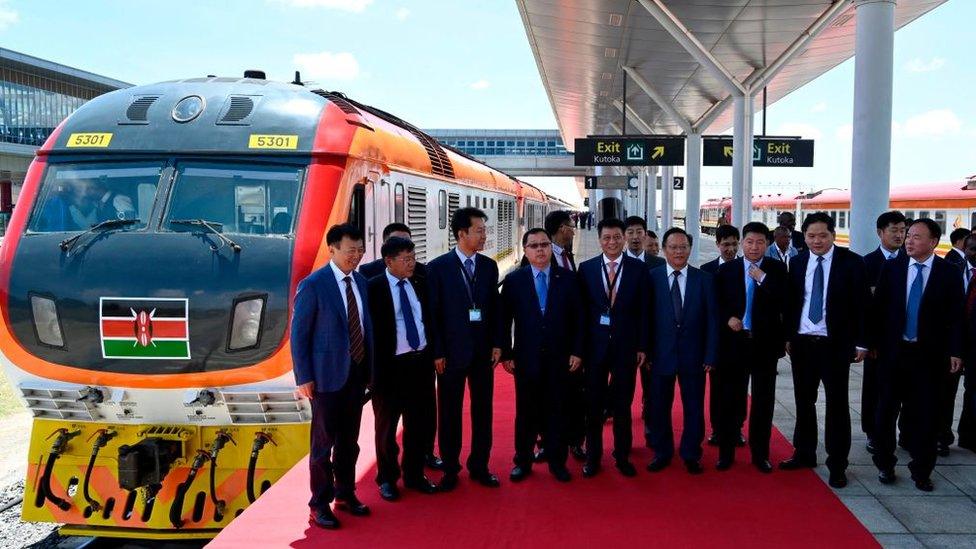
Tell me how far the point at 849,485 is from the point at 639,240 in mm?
2850

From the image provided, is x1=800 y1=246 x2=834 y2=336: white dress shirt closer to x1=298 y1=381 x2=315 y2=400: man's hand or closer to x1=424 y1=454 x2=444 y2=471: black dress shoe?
x1=424 y1=454 x2=444 y2=471: black dress shoe

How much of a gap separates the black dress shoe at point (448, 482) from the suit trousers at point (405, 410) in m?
0.16

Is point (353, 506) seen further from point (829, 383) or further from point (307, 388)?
point (829, 383)

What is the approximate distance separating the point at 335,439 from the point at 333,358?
56cm

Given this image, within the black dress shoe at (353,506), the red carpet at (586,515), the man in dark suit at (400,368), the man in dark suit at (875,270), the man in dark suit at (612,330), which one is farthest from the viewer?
the man in dark suit at (875,270)

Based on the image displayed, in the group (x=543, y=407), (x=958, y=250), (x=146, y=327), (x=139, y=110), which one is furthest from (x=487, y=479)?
(x=958, y=250)

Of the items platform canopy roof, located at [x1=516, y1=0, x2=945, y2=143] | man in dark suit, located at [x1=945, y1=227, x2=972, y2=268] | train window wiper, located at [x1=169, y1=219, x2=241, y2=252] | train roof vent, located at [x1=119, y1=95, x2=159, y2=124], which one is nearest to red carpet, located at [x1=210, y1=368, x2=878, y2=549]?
train window wiper, located at [x1=169, y1=219, x2=241, y2=252]

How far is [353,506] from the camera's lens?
16.0 ft

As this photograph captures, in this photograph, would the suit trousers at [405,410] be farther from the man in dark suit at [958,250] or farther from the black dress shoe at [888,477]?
the man in dark suit at [958,250]

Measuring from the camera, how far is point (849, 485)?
5.37 metres

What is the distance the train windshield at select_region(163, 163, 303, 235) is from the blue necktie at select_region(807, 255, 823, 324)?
3722 millimetres

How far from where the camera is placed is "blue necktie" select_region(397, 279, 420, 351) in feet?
16.7

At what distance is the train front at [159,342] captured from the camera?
5.12 metres

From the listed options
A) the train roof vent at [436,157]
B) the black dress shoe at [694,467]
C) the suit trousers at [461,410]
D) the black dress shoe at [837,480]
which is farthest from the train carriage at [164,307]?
the black dress shoe at [837,480]
